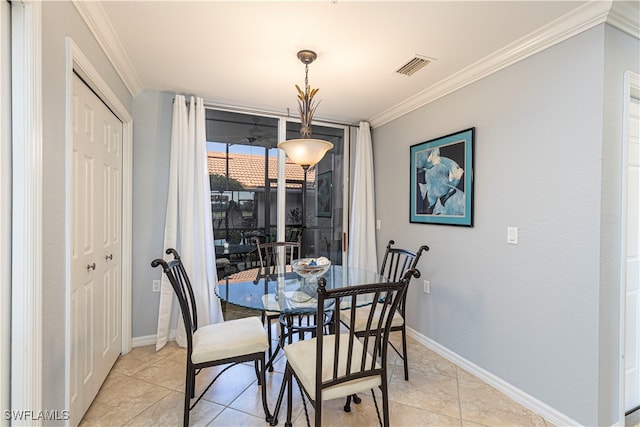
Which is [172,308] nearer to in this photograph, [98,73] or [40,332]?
[40,332]

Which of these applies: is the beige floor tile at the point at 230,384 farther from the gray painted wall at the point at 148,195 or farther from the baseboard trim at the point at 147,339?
the gray painted wall at the point at 148,195

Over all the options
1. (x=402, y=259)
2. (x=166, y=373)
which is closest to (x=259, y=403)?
(x=166, y=373)

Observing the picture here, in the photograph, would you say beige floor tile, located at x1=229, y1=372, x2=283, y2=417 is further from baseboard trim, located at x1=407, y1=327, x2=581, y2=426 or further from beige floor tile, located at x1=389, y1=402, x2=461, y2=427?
baseboard trim, located at x1=407, y1=327, x2=581, y2=426

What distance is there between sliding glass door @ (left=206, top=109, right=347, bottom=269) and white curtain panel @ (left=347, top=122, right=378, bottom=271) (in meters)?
0.23

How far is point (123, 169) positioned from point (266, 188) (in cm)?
140

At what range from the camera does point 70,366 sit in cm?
161

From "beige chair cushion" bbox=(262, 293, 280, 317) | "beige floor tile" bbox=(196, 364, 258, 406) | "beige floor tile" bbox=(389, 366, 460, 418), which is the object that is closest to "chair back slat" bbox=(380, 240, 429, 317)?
"beige floor tile" bbox=(389, 366, 460, 418)

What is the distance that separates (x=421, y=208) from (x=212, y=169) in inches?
88.3

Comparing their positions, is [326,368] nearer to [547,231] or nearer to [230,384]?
[230,384]

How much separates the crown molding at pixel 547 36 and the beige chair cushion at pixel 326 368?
88.2 inches

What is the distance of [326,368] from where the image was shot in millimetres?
1562

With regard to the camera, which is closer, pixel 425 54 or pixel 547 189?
pixel 547 189

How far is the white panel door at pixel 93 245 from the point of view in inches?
67.5

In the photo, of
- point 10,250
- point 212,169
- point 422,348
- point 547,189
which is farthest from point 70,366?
point 547,189
